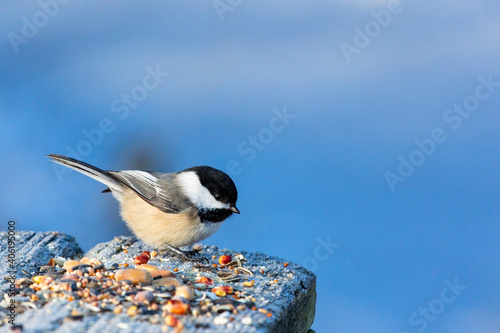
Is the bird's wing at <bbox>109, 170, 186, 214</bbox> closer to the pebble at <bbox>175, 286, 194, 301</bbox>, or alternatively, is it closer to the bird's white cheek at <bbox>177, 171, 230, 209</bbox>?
the bird's white cheek at <bbox>177, 171, 230, 209</bbox>

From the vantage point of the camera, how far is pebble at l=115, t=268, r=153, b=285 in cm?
280

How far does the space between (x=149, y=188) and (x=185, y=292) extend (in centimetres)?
161

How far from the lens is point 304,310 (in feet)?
10.4

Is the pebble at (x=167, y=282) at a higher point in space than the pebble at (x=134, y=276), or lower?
higher

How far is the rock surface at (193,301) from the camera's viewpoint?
2.29 metres

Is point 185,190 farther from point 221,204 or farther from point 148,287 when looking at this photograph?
point 148,287

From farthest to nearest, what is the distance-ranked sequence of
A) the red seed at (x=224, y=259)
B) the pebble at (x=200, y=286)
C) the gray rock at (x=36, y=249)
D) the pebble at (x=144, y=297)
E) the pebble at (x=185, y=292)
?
the red seed at (x=224, y=259) → the gray rock at (x=36, y=249) → the pebble at (x=200, y=286) → the pebble at (x=185, y=292) → the pebble at (x=144, y=297)

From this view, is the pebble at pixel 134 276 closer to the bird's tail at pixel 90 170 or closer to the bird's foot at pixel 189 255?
the bird's foot at pixel 189 255

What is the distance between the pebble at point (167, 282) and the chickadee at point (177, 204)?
941mm

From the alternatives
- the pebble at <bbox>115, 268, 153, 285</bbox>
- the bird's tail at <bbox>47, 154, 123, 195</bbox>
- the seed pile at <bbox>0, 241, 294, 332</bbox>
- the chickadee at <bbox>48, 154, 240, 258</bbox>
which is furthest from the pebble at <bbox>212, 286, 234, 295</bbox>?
the bird's tail at <bbox>47, 154, 123, 195</bbox>

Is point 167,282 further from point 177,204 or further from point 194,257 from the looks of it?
point 177,204

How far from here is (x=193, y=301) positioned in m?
2.66

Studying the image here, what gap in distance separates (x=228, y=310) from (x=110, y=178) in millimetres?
2017

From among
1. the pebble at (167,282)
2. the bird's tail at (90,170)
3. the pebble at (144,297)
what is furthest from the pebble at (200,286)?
the bird's tail at (90,170)
